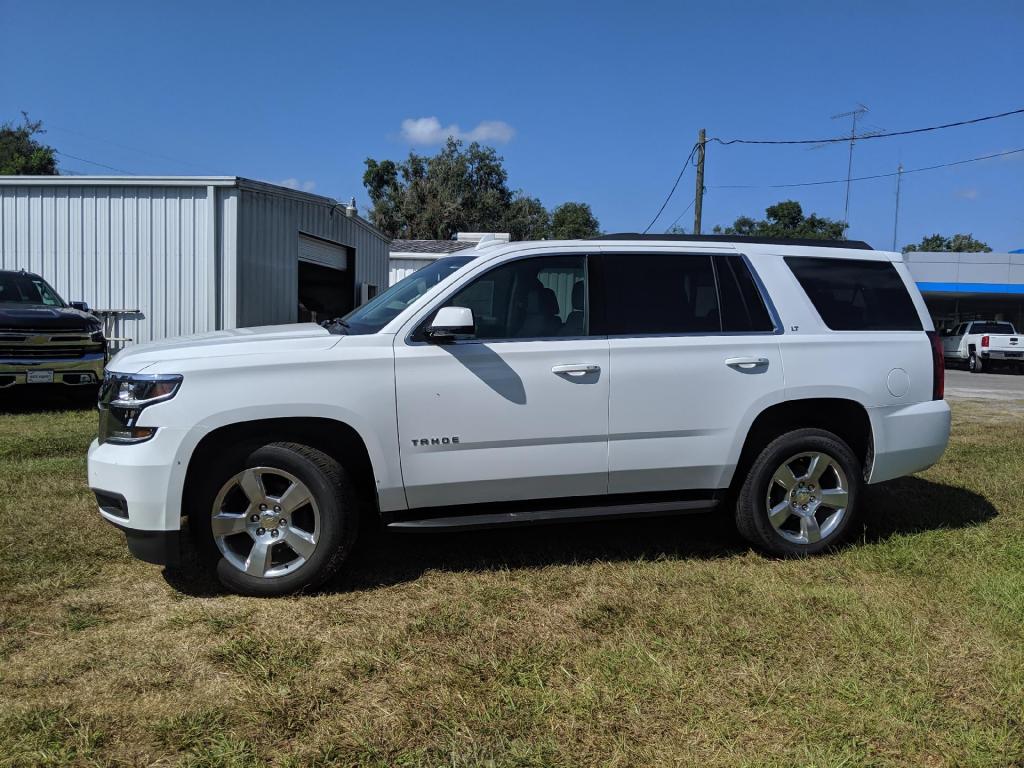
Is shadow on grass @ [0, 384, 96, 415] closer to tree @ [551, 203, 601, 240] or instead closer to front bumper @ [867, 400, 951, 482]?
front bumper @ [867, 400, 951, 482]

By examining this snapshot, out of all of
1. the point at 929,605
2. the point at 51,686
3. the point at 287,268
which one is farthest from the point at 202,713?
the point at 287,268

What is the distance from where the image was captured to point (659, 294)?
4547mm

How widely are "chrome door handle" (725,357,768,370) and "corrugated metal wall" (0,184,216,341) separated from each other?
34.1 feet

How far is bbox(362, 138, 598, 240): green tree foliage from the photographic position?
162 feet

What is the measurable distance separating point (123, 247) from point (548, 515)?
1123 centimetres

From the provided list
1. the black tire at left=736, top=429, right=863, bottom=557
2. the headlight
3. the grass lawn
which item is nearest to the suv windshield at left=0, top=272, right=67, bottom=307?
the grass lawn

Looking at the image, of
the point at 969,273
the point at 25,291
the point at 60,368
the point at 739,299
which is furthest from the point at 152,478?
the point at 969,273

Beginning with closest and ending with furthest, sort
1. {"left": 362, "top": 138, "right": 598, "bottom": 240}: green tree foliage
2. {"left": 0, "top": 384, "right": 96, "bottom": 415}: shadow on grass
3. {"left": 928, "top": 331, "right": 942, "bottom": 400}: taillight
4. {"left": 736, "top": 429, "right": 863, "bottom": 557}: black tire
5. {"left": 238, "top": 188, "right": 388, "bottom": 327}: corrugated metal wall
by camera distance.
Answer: {"left": 736, "top": 429, "right": 863, "bottom": 557}: black tire, {"left": 928, "top": 331, "right": 942, "bottom": 400}: taillight, {"left": 0, "top": 384, "right": 96, "bottom": 415}: shadow on grass, {"left": 238, "top": 188, "right": 388, "bottom": 327}: corrugated metal wall, {"left": 362, "top": 138, "right": 598, "bottom": 240}: green tree foliage

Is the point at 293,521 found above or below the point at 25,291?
below

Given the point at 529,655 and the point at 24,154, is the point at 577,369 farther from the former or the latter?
the point at 24,154

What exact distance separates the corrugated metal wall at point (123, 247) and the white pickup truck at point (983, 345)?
70.0 feet

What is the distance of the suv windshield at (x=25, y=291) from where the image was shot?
10.2 m

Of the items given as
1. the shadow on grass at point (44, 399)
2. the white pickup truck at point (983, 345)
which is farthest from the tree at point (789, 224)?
the shadow on grass at point (44, 399)

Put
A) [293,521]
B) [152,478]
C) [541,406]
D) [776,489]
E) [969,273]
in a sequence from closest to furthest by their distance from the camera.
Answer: [152,478], [293,521], [541,406], [776,489], [969,273]
